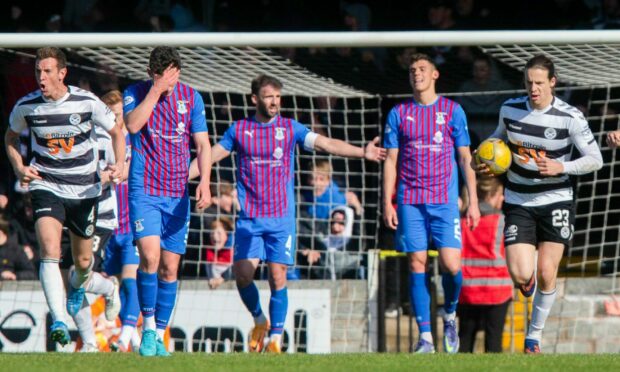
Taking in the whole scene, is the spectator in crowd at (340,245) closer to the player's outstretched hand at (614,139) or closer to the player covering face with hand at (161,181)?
the player covering face with hand at (161,181)

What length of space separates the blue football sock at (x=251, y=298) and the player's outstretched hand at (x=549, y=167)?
295cm

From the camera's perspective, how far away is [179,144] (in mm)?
9742

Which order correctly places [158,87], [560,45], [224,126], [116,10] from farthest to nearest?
[116,10]
[224,126]
[560,45]
[158,87]

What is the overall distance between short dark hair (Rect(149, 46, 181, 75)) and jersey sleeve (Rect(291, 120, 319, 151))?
2.28m

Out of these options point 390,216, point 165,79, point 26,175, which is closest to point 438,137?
point 390,216

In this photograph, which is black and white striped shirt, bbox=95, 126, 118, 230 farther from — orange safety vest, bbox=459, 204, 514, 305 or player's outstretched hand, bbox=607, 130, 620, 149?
player's outstretched hand, bbox=607, 130, 620, 149

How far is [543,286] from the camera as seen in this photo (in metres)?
10.1

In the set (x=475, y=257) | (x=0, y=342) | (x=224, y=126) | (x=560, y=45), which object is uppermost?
(x=560, y=45)

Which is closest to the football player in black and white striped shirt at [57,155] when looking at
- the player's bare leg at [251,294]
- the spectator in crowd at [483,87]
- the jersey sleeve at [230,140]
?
the jersey sleeve at [230,140]

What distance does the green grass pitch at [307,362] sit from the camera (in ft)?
26.9

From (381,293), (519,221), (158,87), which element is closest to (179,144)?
(158,87)

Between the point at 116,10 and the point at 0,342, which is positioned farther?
the point at 116,10

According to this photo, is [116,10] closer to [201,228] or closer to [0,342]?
[201,228]

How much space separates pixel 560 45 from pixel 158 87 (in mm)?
4379
